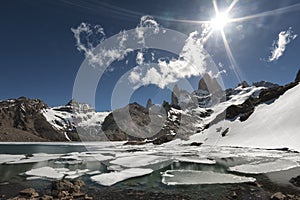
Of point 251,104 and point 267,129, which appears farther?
point 251,104

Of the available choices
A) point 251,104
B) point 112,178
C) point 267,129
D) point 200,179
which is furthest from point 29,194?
point 251,104

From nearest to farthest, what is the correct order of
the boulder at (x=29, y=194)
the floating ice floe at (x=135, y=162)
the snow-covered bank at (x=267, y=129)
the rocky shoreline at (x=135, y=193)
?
the rocky shoreline at (x=135, y=193) → the boulder at (x=29, y=194) → the floating ice floe at (x=135, y=162) → the snow-covered bank at (x=267, y=129)

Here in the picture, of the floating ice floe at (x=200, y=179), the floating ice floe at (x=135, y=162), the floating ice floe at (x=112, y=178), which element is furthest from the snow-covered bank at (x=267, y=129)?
the floating ice floe at (x=112, y=178)

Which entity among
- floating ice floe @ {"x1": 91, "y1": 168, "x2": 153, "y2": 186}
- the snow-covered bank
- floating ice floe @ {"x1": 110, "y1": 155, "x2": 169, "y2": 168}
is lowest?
floating ice floe @ {"x1": 91, "y1": 168, "x2": 153, "y2": 186}

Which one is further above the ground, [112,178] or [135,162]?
[135,162]

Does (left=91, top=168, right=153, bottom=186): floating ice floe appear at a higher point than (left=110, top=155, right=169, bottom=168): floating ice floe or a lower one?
lower

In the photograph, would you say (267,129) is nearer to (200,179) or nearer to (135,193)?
(200,179)

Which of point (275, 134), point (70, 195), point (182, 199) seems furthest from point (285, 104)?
point (70, 195)

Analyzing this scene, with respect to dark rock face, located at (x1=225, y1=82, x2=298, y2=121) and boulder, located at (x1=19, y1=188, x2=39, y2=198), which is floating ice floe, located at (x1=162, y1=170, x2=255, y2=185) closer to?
boulder, located at (x1=19, y1=188, x2=39, y2=198)

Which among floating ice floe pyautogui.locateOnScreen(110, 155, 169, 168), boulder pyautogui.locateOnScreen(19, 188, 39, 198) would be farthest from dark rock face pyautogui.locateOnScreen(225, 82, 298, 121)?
boulder pyautogui.locateOnScreen(19, 188, 39, 198)

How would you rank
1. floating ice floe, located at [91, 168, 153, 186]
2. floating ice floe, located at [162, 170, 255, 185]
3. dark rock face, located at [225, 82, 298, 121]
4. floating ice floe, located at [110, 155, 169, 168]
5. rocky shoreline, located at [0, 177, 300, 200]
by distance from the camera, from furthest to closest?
dark rock face, located at [225, 82, 298, 121]
floating ice floe, located at [110, 155, 169, 168]
floating ice floe, located at [162, 170, 255, 185]
floating ice floe, located at [91, 168, 153, 186]
rocky shoreline, located at [0, 177, 300, 200]

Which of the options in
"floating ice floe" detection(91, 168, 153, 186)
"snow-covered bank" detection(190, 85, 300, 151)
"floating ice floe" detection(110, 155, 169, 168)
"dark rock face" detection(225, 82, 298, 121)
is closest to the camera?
"floating ice floe" detection(91, 168, 153, 186)

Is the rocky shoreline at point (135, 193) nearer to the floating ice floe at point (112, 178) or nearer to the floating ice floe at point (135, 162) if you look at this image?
the floating ice floe at point (112, 178)

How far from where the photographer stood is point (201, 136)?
4203 inches
